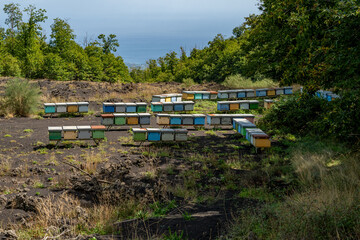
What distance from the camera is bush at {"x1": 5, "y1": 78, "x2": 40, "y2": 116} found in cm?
1761

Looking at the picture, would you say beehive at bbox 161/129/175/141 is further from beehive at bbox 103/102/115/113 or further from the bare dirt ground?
beehive at bbox 103/102/115/113

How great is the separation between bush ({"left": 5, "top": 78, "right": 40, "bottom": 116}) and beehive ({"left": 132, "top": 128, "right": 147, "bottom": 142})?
868 cm

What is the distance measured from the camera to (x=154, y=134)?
12.3 meters

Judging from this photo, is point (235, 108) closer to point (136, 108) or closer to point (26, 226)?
point (136, 108)

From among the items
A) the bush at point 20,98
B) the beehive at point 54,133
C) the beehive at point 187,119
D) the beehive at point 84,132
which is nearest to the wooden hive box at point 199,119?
the beehive at point 187,119

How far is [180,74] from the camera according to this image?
154ft

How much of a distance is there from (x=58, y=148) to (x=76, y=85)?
1478 cm

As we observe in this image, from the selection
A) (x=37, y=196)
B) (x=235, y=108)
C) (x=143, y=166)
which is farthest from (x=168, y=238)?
(x=235, y=108)

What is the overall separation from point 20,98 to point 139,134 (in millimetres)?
9092

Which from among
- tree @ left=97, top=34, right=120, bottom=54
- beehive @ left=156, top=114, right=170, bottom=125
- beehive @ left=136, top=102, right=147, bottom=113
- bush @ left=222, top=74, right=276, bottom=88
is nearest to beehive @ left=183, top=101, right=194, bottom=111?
beehive @ left=136, top=102, right=147, bottom=113

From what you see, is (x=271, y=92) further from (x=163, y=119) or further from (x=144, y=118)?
(x=144, y=118)

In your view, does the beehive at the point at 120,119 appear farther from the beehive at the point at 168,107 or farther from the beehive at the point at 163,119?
the beehive at the point at 168,107

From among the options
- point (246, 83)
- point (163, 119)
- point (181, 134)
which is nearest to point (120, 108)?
point (163, 119)

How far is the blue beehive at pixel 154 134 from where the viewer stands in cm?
1226
